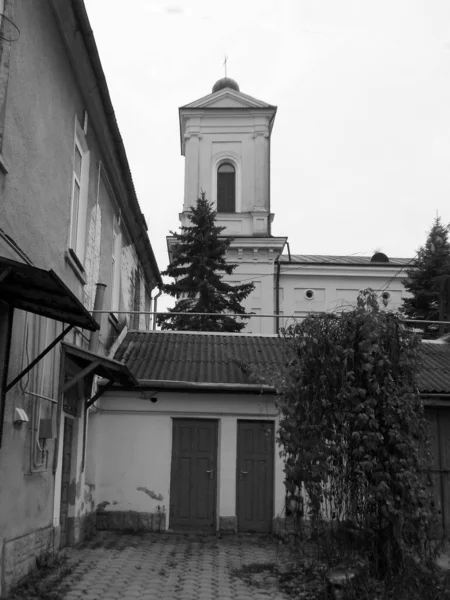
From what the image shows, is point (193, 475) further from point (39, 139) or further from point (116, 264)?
point (39, 139)

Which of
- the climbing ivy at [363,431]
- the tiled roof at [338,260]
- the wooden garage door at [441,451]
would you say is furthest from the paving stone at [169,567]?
the tiled roof at [338,260]

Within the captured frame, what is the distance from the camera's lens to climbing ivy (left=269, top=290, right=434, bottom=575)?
23.3 feet

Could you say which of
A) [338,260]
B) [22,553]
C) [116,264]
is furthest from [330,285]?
[22,553]

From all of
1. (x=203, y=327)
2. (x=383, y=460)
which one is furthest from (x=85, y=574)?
(x=203, y=327)

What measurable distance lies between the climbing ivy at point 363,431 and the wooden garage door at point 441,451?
210 inches

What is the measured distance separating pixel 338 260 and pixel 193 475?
22381 mm

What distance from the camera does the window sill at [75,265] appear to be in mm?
9302

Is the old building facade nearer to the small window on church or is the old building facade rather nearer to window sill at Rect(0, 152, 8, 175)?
window sill at Rect(0, 152, 8, 175)

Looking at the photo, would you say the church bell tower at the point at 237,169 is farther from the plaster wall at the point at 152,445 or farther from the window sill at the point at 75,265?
the window sill at the point at 75,265

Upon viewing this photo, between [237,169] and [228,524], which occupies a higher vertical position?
[237,169]

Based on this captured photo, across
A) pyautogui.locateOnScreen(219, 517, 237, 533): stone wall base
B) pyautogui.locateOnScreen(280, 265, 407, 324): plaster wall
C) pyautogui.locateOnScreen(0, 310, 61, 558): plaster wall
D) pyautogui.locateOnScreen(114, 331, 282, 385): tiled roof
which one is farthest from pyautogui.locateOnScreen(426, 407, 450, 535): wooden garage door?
pyautogui.locateOnScreen(280, 265, 407, 324): plaster wall

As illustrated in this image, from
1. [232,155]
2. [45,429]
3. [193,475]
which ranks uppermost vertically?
[232,155]

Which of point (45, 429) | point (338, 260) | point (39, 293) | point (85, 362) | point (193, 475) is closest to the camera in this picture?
point (39, 293)

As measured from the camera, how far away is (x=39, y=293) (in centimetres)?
625
